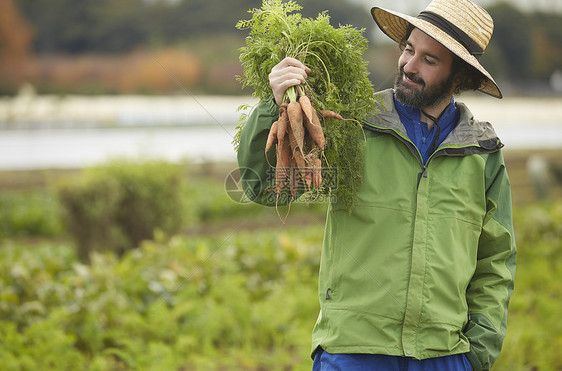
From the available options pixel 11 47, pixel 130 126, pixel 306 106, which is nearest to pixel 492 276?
pixel 306 106

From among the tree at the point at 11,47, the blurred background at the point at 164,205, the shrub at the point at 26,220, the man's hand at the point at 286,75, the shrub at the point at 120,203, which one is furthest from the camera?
the tree at the point at 11,47

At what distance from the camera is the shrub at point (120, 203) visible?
5.95m

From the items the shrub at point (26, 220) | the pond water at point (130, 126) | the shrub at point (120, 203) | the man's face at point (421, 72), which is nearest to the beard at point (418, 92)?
the man's face at point (421, 72)

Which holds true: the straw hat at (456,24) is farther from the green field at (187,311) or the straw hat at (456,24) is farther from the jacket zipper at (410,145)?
the green field at (187,311)

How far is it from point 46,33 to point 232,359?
13.3 meters

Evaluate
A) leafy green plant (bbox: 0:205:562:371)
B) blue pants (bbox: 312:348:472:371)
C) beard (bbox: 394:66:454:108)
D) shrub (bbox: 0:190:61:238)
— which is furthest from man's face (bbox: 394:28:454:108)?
shrub (bbox: 0:190:61:238)

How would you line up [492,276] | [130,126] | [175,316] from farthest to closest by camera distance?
[130,126], [175,316], [492,276]

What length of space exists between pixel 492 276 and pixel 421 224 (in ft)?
1.47

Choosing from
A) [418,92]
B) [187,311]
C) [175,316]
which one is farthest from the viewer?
[187,311]

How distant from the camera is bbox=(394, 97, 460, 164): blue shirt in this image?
2.00 m

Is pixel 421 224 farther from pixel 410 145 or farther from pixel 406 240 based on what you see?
pixel 410 145

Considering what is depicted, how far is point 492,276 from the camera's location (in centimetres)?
209

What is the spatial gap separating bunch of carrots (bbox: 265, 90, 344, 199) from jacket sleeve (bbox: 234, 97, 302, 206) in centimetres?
3

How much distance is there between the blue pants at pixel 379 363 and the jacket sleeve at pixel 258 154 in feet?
1.97
